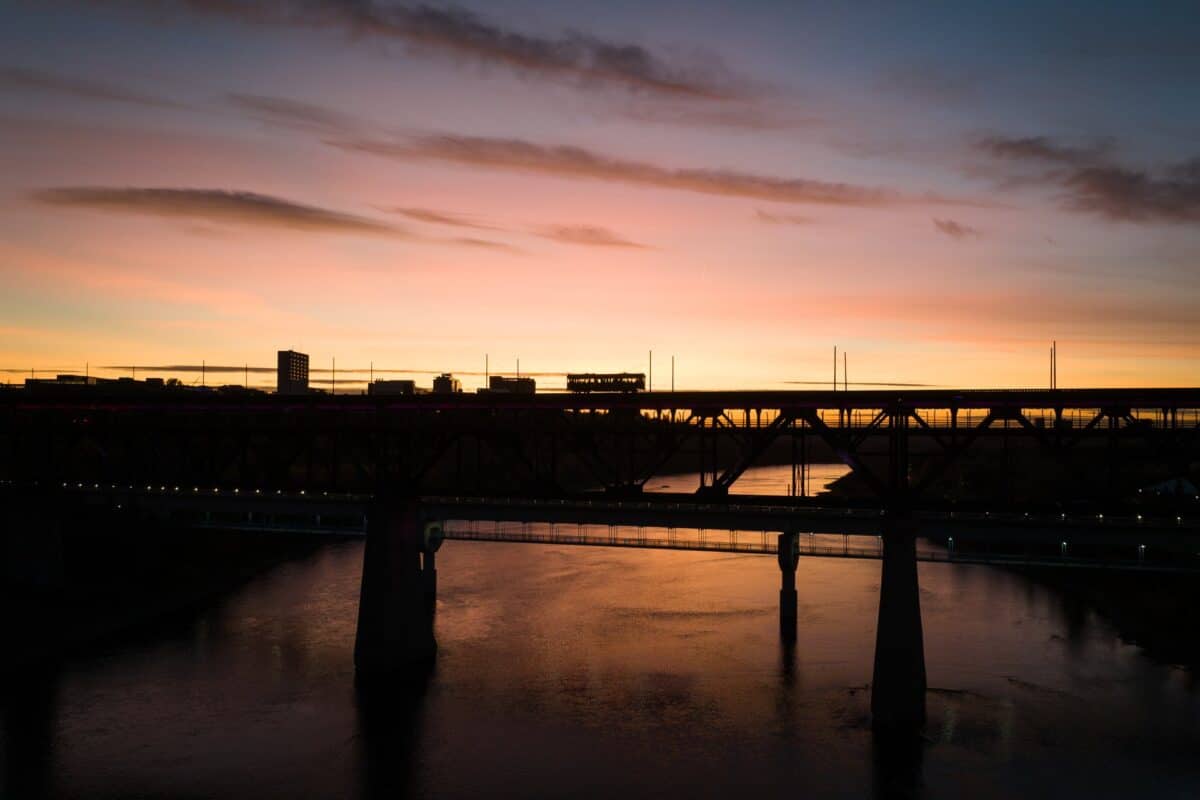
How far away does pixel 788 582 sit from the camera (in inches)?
2689

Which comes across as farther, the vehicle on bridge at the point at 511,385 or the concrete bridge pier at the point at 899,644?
the vehicle on bridge at the point at 511,385

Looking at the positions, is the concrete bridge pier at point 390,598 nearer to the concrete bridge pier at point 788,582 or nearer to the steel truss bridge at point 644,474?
the steel truss bridge at point 644,474

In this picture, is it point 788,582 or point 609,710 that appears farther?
point 788,582

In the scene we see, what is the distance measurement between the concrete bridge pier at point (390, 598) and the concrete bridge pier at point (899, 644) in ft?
91.4

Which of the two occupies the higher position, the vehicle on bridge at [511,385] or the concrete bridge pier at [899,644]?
the vehicle on bridge at [511,385]

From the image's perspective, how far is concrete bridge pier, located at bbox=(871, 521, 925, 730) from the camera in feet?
156

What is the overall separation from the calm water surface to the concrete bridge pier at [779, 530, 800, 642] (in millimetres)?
1950

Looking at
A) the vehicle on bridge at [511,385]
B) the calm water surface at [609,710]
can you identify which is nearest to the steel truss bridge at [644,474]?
the calm water surface at [609,710]

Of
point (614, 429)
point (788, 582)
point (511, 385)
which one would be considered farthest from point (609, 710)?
point (511, 385)

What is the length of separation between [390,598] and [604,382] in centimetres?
2234

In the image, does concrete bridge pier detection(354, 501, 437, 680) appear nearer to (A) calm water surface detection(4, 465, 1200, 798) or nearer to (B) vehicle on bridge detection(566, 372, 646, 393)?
(A) calm water surface detection(4, 465, 1200, 798)

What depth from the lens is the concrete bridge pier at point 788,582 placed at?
222 ft

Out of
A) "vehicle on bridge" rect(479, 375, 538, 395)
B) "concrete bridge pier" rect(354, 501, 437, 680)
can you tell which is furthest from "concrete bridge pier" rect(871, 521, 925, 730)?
"vehicle on bridge" rect(479, 375, 538, 395)

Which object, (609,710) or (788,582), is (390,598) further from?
(788,582)
